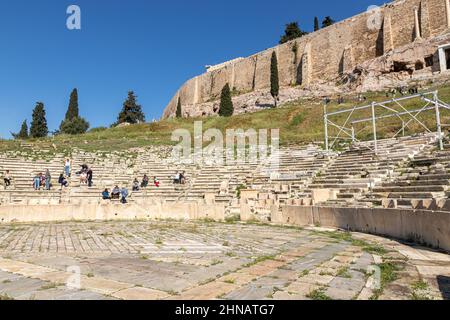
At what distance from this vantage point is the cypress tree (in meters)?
57.2

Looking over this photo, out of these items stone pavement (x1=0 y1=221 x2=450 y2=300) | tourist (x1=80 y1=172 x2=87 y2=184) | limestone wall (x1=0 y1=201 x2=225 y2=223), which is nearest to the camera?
stone pavement (x1=0 y1=221 x2=450 y2=300)

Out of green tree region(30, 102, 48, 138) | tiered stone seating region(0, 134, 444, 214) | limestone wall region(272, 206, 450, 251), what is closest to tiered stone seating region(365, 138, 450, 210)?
tiered stone seating region(0, 134, 444, 214)

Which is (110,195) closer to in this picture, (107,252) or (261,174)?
(261,174)

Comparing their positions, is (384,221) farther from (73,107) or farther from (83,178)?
(73,107)

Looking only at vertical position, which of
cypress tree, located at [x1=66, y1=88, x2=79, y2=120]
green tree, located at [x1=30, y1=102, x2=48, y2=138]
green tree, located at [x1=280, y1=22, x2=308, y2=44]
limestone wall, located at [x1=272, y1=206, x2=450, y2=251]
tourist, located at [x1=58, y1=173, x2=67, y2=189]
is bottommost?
limestone wall, located at [x1=272, y1=206, x2=450, y2=251]

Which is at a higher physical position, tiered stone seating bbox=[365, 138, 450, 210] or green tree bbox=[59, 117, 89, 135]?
green tree bbox=[59, 117, 89, 135]

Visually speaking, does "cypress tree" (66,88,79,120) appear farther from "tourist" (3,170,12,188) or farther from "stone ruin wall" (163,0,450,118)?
"tourist" (3,170,12,188)

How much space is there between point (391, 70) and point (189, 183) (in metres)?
33.9

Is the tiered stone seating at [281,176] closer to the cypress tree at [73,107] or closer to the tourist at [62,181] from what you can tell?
the tourist at [62,181]

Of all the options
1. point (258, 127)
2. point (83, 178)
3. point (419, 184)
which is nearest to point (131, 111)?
point (258, 127)

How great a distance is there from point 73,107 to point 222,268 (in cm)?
5888

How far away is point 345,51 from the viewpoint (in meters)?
52.3

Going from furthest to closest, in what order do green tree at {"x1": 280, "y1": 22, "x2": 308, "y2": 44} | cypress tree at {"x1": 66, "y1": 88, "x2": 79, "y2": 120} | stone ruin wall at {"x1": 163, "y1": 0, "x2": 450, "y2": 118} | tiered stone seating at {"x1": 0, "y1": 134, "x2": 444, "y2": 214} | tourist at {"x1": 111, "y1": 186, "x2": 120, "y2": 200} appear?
1. green tree at {"x1": 280, "y1": 22, "x2": 308, "y2": 44}
2. cypress tree at {"x1": 66, "y1": 88, "x2": 79, "y2": 120}
3. stone ruin wall at {"x1": 163, "y1": 0, "x2": 450, "y2": 118}
4. tourist at {"x1": 111, "y1": 186, "x2": 120, "y2": 200}
5. tiered stone seating at {"x1": 0, "y1": 134, "x2": 444, "y2": 214}
